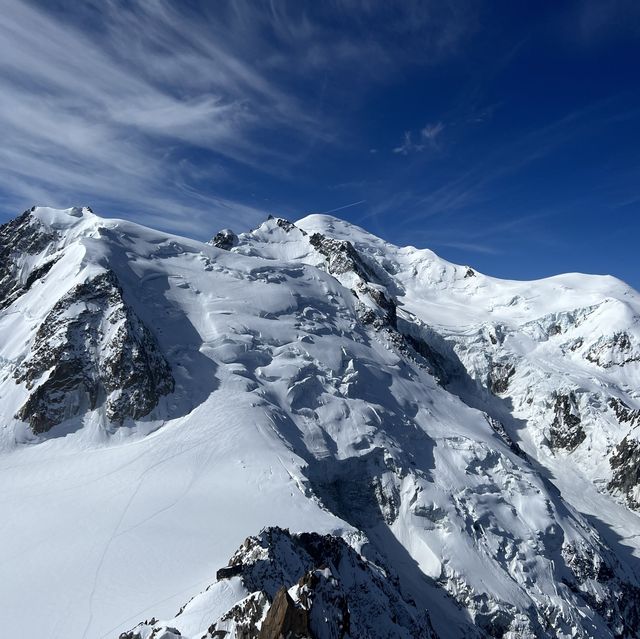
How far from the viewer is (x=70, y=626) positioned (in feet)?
92.7

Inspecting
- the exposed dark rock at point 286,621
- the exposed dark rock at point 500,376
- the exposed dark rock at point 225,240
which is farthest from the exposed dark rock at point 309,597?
the exposed dark rock at point 225,240

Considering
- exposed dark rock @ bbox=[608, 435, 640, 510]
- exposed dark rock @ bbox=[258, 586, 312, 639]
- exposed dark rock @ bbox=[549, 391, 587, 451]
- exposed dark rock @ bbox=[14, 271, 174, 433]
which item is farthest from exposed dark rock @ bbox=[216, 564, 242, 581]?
exposed dark rock @ bbox=[549, 391, 587, 451]

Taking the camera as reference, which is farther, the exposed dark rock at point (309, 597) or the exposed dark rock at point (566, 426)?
the exposed dark rock at point (566, 426)

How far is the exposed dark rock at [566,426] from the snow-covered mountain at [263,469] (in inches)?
14.3

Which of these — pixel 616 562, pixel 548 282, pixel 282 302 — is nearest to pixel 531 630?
pixel 616 562

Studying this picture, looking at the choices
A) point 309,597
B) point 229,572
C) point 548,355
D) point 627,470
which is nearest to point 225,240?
point 548,355

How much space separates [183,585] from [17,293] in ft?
183

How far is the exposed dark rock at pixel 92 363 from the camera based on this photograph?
4988 centimetres

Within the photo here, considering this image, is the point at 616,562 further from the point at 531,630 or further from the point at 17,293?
the point at 17,293

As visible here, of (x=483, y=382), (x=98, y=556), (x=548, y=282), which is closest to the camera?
(x=98, y=556)

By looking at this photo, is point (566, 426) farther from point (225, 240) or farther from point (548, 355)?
point (225, 240)

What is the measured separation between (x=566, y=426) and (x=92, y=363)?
77.0 meters

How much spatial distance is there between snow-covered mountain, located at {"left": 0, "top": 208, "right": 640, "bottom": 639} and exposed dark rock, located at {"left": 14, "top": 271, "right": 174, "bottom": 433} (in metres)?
0.22

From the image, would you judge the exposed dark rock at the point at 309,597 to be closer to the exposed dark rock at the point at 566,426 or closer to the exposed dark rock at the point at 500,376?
the exposed dark rock at the point at 566,426
